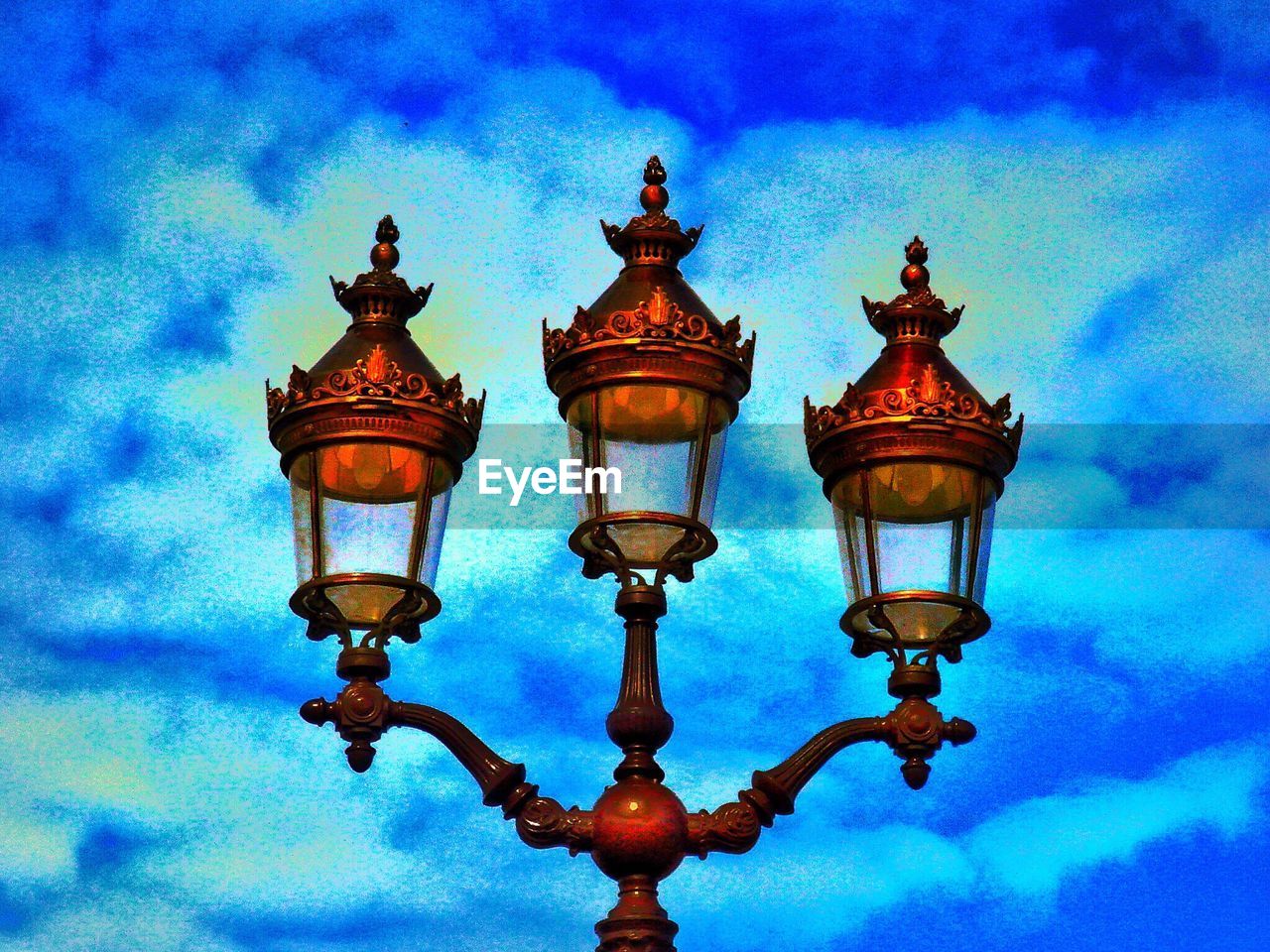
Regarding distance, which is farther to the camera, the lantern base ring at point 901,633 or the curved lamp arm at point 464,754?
the lantern base ring at point 901,633

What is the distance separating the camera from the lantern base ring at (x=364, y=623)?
11.3 m

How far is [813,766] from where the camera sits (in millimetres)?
11211

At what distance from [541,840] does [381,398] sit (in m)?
1.87

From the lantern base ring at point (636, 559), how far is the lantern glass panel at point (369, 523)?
629mm

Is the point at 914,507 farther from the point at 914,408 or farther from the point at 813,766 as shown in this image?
the point at 813,766

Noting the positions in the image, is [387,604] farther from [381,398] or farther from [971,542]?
[971,542]

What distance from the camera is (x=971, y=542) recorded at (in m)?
11.5

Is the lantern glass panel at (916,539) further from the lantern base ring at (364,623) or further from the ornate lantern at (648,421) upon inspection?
the lantern base ring at (364,623)

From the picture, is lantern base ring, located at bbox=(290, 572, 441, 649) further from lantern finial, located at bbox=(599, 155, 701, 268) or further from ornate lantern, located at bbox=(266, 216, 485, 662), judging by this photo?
lantern finial, located at bbox=(599, 155, 701, 268)

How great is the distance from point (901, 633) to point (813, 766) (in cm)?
71

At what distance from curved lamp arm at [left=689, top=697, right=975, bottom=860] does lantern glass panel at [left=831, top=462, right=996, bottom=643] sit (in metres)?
0.39

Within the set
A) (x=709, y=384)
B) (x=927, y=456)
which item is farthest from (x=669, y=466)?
(x=927, y=456)

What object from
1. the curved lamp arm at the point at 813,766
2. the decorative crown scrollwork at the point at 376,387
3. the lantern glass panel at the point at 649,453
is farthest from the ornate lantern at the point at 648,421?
the curved lamp arm at the point at 813,766

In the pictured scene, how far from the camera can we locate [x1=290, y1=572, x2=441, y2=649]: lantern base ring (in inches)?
444
